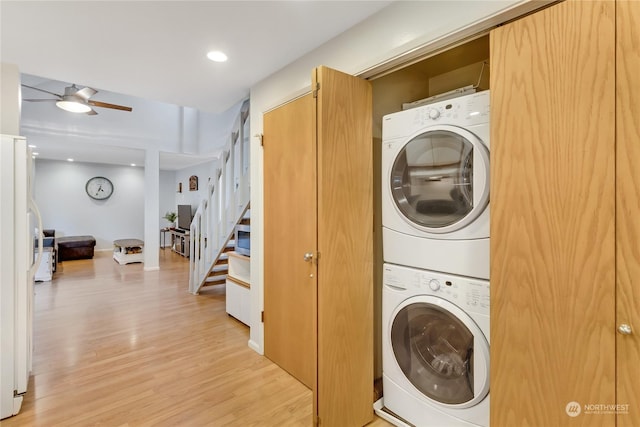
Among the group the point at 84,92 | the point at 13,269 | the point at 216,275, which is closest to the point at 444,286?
the point at 13,269

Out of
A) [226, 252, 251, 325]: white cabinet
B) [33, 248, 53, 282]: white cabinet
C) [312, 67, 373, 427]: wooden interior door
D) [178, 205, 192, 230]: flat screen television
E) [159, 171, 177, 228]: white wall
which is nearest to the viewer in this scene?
[312, 67, 373, 427]: wooden interior door

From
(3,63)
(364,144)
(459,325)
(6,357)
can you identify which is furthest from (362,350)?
(3,63)

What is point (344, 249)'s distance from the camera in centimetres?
165

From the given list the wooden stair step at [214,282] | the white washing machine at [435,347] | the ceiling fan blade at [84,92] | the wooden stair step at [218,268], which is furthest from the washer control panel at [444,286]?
the ceiling fan blade at [84,92]

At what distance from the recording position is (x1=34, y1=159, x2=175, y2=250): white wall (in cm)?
736

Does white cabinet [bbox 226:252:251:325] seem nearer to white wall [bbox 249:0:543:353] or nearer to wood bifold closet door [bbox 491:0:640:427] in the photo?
white wall [bbox 249:0:543:353]

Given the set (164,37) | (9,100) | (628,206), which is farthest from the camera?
(9,100)

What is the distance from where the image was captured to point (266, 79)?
259 centimetres

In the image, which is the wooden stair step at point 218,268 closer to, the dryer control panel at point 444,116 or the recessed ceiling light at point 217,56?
the recessed ceiling light at point 217,56

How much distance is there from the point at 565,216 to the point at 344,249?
38.6 inches

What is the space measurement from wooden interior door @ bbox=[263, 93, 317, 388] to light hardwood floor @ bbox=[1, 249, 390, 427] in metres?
0.22

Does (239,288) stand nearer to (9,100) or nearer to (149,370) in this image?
(149,370)

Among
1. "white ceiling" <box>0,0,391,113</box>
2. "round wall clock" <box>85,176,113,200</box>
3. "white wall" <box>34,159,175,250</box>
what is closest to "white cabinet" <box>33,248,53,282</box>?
"white wall" <box>34,159,175,250</box>

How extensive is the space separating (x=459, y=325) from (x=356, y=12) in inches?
72.4
